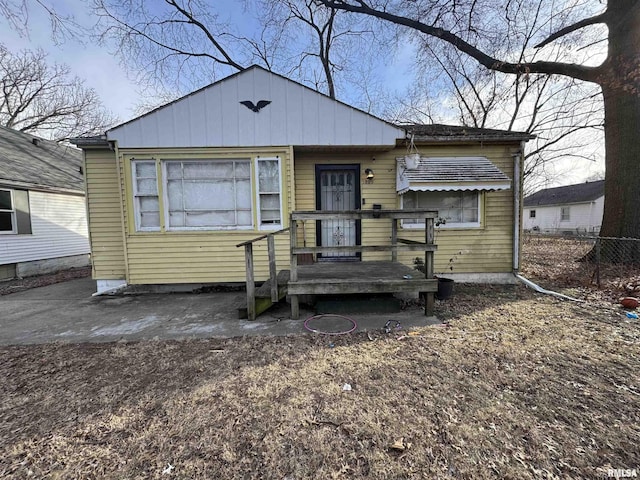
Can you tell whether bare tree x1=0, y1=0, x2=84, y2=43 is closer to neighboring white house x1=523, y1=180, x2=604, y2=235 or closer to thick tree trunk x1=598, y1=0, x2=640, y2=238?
thick tree trunk x1=598, y1=0, x2=640, y2=238

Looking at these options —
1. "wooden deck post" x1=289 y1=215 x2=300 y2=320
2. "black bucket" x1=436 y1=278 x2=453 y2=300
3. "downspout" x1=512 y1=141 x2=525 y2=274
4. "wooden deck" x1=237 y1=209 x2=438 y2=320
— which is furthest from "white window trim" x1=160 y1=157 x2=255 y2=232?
"downspout" x1=512 y1=141 x2=525 y2=274

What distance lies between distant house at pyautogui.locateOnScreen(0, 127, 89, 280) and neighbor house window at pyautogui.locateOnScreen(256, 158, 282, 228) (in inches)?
330

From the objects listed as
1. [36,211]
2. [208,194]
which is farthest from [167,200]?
[36,211]

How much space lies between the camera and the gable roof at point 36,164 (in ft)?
29.2

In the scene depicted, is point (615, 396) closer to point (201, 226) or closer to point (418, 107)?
point (201, 226)

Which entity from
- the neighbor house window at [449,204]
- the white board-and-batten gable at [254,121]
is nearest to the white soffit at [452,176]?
the neighbor house window at [449,204]

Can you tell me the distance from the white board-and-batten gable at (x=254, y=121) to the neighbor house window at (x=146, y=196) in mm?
447

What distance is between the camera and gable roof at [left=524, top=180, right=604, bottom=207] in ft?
80.1

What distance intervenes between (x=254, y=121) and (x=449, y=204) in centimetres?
471

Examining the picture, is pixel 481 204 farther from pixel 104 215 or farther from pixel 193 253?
pixel 104 215

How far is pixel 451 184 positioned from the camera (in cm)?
566

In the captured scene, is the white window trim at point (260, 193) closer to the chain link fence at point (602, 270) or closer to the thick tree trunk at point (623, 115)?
the chain link fence at point (602, 270)

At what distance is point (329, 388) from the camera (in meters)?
2.51

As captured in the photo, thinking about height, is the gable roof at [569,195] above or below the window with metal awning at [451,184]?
above
